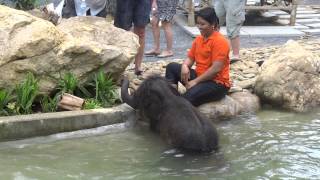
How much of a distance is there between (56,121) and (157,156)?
3.93ft

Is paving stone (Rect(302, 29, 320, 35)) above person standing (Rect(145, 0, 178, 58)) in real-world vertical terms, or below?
below

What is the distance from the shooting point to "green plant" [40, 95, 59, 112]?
21.4 ft

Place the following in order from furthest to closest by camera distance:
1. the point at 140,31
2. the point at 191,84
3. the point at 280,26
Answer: the point at 280,26
the point at 140,31
the point at 191,84

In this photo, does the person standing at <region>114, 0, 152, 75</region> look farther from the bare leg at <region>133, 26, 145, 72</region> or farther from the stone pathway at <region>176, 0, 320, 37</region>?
the stone pathway at <region>176, 0, 320, 37</region>

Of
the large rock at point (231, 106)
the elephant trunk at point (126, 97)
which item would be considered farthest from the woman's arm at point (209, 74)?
the elephant trunk at point (126, 97)

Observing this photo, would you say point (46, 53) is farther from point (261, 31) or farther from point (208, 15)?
point (261, 31)

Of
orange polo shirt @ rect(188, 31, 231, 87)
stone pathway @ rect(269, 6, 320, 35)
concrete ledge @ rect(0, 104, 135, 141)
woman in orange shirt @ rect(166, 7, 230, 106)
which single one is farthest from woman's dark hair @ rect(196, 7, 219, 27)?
stone pathway @ rect(269, 6, 320, 35)

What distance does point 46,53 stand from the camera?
258 inches

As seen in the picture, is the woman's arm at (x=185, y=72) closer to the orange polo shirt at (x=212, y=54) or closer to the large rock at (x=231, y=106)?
the orange polo shirt at (x=212, y=54)

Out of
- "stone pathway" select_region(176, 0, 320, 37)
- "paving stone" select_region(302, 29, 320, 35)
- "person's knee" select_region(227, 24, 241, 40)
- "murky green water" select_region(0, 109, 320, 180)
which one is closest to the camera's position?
"murky green water" select_region(0, 109, 320, 180)

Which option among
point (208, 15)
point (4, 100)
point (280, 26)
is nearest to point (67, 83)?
point (4, 100)

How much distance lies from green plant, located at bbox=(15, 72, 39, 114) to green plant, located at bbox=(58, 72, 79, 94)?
34 centimetres

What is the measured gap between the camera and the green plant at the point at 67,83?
6.66 m

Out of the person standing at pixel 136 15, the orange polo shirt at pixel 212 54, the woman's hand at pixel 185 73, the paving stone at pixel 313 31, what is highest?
the person standing at pixel 136 15
